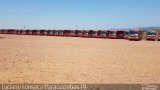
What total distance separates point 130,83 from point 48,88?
3.29 meters

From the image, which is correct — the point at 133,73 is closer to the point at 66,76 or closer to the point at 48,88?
the point at 66,76

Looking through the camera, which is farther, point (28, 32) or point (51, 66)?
point (28, 32)

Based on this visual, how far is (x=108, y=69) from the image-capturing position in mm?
15859

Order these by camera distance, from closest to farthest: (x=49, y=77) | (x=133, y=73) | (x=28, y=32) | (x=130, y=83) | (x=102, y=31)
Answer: (x=130, y=83) → (x=49, y=77) → (x=133, y=73) → (x=102, y=31) → (x=28, y=32)

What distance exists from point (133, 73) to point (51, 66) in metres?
4.45

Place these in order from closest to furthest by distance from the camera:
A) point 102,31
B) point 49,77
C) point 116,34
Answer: point 49,77 → point 116,34 → point 102,31

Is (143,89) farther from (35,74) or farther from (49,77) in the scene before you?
(35,74)

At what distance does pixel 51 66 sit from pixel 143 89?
6.87 m

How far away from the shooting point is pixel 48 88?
10.7 meters

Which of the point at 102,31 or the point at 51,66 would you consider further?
the point at 102,31

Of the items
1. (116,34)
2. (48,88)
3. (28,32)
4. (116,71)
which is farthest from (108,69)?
(28,32)

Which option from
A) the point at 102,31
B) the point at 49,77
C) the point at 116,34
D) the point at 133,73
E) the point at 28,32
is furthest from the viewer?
the point at 28,32

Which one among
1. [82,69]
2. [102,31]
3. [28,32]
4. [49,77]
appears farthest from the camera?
[28,32]

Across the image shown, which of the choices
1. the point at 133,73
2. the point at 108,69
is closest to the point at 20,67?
the point at 108,69
